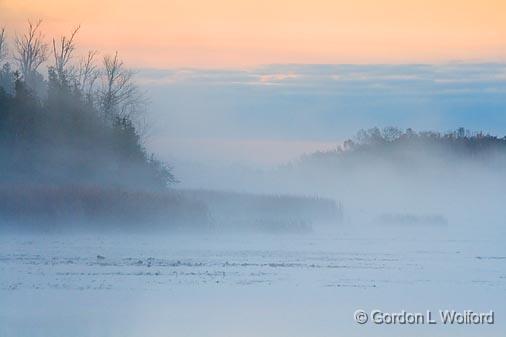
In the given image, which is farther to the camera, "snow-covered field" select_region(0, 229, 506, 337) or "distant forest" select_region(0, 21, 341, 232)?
"distant forest" select_region(0, 21, 341, 232)

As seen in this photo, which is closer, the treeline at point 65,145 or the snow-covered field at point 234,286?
the snow-covered field at point 234,286

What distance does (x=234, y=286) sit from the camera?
19.3 metres

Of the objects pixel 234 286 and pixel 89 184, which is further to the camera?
pixel 89 184

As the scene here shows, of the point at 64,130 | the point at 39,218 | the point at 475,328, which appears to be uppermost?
the point at 64,130

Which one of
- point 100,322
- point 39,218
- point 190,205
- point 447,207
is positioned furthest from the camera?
point 447,207

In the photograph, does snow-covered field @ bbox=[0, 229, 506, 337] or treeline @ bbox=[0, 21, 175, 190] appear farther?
treeline @ bbox=[0, 21, 175, 190]

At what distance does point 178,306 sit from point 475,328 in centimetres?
451

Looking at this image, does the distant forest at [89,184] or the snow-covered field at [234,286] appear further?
the distant forest at [89,184]

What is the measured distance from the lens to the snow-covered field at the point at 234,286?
15617mm

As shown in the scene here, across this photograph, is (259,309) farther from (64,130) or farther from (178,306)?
(64,130)

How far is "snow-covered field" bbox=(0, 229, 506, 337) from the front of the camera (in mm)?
15617

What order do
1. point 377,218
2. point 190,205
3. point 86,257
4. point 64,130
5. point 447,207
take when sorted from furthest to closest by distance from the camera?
1. point 447,207
2. point 64,130
3. point 377,218
4. point 190,205
5. point 86,257

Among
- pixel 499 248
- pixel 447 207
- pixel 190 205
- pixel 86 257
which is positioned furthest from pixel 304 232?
pixel 447 207

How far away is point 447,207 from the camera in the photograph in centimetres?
5244
